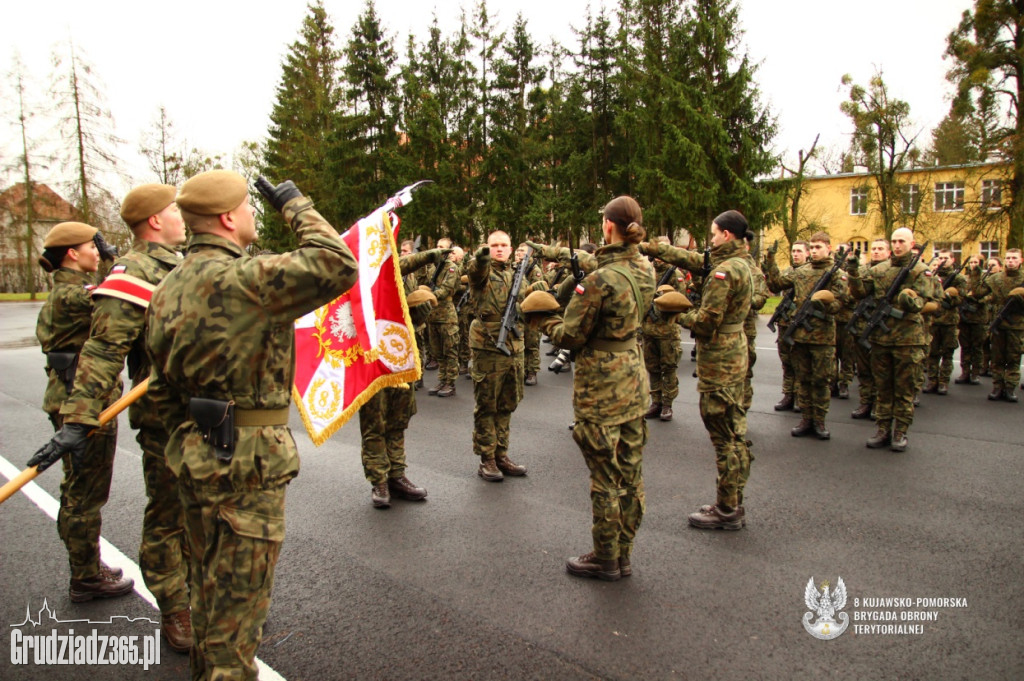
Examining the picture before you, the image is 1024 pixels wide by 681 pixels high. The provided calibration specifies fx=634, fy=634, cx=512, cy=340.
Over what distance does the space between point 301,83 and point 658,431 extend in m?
31.1

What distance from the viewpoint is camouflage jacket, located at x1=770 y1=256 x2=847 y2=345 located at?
279 inches

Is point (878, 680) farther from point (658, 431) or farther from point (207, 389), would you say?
point (658, 431)

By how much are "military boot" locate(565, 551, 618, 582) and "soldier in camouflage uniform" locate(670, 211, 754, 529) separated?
3.36 feet

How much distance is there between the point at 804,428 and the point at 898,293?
1743 mm

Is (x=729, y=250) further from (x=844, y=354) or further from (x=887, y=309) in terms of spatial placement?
(x=844, y=354)

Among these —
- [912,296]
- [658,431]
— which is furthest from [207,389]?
[912,296]

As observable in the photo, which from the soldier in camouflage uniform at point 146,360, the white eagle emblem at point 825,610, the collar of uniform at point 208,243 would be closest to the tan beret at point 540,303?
the collar of uniform at point 208,243

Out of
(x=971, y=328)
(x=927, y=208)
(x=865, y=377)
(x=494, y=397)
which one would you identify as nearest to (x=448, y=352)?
(x=494, y=397)

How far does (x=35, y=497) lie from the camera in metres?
5.19

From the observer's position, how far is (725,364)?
4715mm

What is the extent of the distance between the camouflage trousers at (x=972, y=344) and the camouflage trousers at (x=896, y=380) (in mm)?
4613

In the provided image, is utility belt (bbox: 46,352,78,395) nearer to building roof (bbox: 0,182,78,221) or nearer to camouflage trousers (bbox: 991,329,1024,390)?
camouflage trousers (bbox: 991,329,1024,390)

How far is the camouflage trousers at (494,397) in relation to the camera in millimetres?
5684

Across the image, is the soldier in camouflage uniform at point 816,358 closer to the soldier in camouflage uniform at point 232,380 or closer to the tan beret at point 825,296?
the tan beret at point 825,296
